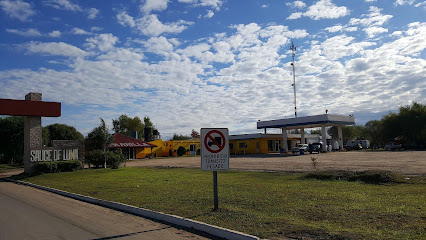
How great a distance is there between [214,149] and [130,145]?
153 feet

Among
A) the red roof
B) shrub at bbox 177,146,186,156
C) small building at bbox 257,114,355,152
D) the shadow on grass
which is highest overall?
small building at bbox 257,114,355,152

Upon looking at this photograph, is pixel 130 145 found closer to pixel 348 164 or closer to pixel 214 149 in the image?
pixel 348 164

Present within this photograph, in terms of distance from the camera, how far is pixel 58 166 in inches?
1100

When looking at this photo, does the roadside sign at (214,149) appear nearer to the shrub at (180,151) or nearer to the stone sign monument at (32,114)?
the stone sign monument at (32,114)

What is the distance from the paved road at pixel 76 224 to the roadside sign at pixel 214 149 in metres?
2.01

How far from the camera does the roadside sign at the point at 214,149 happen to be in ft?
30.1

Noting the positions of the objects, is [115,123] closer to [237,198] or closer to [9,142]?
[9,142]

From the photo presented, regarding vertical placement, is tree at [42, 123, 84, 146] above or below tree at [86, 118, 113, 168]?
above

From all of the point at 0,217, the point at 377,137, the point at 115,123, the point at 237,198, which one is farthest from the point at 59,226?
the point at 115,123

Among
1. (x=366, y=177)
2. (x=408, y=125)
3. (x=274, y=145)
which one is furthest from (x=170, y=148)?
(x=366, y=177)

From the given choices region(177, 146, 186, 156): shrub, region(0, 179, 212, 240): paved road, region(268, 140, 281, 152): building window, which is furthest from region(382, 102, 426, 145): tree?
region(0, 179, 212, 240): paved road

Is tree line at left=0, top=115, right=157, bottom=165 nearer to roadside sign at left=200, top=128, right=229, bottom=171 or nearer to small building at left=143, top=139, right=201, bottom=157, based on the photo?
small building at left=143, top=139, right=201, bottom=157

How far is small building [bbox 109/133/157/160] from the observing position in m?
53.3

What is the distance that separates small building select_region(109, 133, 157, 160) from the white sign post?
43.6 meters
